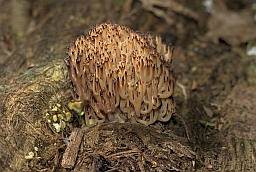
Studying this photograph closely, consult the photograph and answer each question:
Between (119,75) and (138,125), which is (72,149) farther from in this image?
(119,75)

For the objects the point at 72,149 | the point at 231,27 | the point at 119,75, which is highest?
the point at 231,27

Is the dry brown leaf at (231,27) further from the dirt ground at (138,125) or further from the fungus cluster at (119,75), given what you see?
the fungus cluster at (119,75)

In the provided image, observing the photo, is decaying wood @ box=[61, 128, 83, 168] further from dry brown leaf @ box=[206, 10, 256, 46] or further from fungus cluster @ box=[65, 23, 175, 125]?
dry brown leaf @ box=[206, 10, 256, 46]

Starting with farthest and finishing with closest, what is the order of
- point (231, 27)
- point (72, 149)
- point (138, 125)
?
point (231, 27), point (138, 125), point (72, 149)

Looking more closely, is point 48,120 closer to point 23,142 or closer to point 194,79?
point 23,142

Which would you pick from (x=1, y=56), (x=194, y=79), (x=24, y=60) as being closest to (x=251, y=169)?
(x=194, y=79)

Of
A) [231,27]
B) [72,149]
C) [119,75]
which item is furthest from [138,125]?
[231,27]
